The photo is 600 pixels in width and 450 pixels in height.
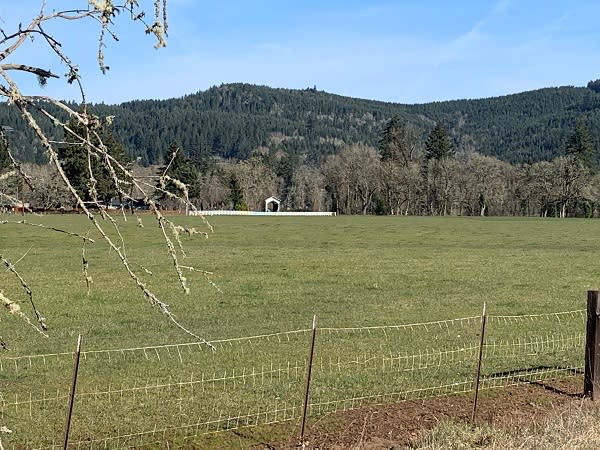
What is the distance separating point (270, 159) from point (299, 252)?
143 meters

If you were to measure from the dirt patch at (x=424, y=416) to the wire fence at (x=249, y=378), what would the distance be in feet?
1.61

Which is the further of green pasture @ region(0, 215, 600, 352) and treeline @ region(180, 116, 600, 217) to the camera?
treeline @ region(180, 116, 600, 217)

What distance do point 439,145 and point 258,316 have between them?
11553 centimetres

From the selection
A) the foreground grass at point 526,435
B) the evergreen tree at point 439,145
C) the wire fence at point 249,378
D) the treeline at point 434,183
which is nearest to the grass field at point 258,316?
the wire fence at point 249,378

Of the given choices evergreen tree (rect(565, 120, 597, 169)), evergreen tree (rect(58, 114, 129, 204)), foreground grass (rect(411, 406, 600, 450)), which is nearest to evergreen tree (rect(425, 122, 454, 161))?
evergreen tree (rect(565, 120, 597, 169))

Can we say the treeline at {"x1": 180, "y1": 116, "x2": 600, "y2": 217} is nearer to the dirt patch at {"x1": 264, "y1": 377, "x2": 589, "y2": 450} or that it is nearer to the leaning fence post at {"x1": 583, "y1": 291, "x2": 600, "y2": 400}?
the dirt patch at {"x1": 264, "y1": 377, "x2": 589, "y2": 450}

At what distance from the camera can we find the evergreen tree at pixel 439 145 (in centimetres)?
12681

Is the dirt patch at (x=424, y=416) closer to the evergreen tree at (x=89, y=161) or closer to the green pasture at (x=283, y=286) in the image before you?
the green pasture at (x=283, y=286)

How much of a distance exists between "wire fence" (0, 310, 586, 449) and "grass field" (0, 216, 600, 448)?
1.9 inches

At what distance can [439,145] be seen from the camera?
12731 centimetres

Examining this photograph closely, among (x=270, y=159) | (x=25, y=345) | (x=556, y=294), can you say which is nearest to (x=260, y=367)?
(x=25, y=345)

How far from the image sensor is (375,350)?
12453 mm

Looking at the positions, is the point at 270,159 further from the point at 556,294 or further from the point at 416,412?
the point at 416,412

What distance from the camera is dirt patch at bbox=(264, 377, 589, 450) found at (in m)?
7.19
